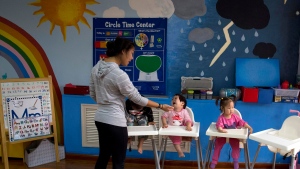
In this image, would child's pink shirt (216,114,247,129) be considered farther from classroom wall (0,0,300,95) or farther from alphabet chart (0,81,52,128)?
alphabet chart (0,81,52,128)

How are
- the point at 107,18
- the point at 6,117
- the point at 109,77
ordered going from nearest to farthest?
the point at 109,77 → the point at 6,117 → the point at 107,18

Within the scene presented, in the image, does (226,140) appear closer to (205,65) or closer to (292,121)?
(292,121)

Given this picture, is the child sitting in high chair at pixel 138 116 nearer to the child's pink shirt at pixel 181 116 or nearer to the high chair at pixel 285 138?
the child's pink shirt at pixel 181 116

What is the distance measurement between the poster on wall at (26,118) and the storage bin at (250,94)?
2.31 metres

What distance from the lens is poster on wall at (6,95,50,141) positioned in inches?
131

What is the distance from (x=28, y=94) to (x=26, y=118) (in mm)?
278

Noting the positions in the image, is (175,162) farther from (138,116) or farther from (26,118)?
(26,118)

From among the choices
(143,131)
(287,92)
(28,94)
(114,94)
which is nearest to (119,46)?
(114,94)

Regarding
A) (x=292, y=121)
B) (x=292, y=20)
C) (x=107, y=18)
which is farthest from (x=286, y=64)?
(x=107, y=18)

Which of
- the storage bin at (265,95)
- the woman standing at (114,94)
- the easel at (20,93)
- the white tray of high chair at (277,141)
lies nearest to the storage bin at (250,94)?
the storage bin at (265,95)

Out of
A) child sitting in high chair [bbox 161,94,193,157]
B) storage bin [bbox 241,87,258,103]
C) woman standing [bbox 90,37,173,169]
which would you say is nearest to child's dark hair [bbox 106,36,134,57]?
woman standing [bbox 90,37,173,169]

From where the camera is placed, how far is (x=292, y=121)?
2822 mm

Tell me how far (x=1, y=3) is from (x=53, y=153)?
6.58ft

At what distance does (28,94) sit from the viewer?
11.3 ft
